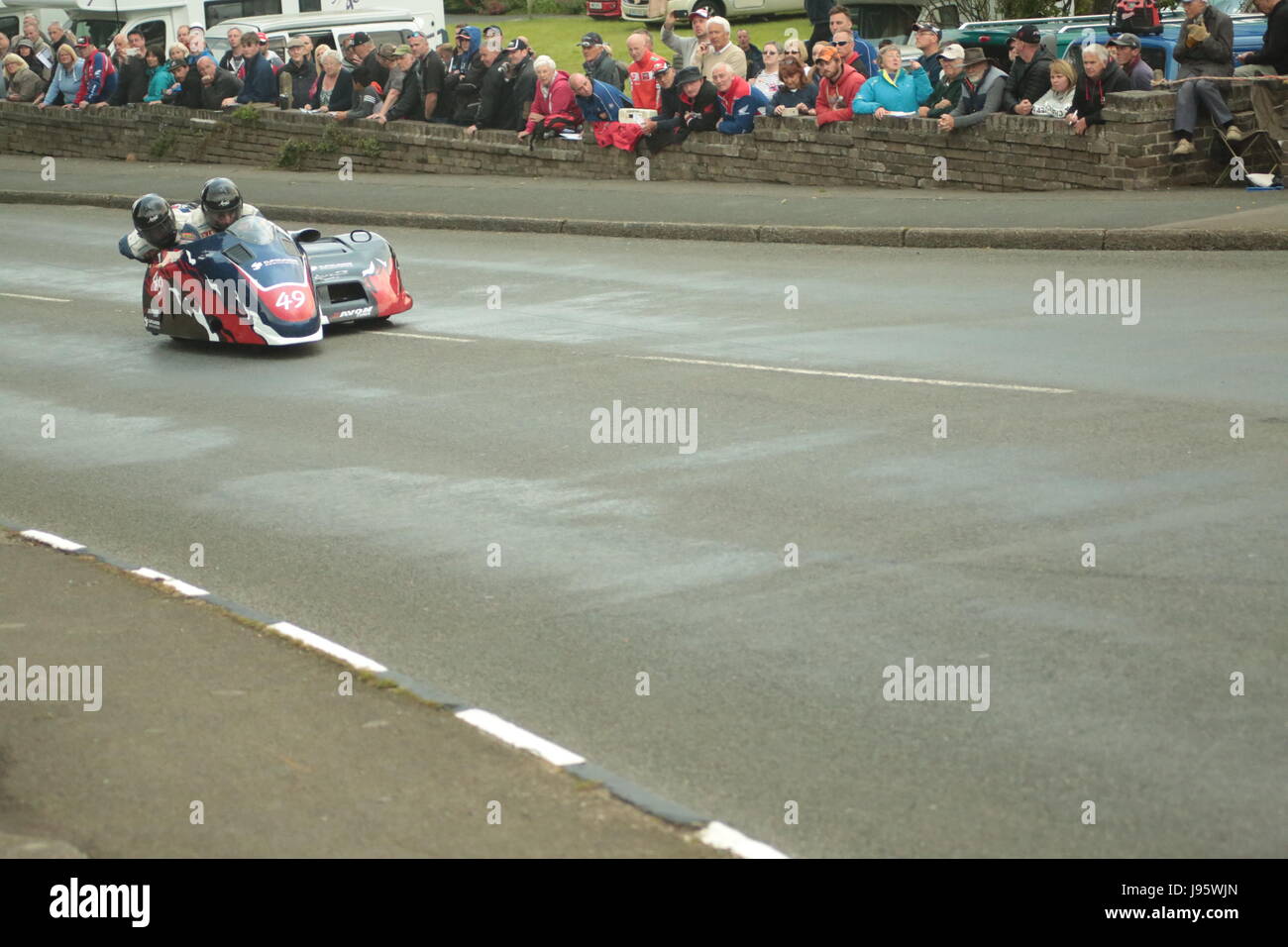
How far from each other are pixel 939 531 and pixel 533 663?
2.36 meters

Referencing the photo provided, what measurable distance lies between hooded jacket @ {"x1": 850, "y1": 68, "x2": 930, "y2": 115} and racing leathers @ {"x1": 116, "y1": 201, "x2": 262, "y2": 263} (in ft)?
27.8

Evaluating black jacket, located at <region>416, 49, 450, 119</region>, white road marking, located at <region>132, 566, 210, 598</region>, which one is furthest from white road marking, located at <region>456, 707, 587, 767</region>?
black jacket, located at <region>416, 49, 450, 119</region>

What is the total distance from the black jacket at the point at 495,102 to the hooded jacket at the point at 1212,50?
425 inches

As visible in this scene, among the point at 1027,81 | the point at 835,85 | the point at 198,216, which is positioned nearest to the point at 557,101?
the point at 835,85

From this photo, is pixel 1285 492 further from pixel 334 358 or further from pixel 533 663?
pixel 334 358

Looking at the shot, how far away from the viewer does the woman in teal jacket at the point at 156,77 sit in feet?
111

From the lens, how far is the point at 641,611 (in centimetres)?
797

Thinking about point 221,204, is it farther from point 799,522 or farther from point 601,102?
point 601,102

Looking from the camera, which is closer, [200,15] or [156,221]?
[156,221]

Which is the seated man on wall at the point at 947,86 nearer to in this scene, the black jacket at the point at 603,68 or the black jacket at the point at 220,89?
the black jacket at the point at 603,68

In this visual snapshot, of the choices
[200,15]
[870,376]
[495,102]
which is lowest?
[870,376]

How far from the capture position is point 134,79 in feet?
113

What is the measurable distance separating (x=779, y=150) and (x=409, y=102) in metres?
7.60
